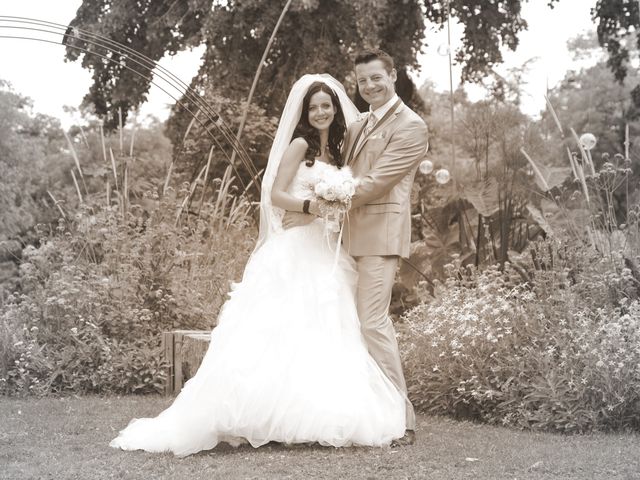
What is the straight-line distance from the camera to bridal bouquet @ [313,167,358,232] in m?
4.25

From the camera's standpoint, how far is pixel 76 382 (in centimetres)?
609

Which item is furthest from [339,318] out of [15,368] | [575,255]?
[15,368]

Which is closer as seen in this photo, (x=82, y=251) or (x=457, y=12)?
(x=82, y=251)

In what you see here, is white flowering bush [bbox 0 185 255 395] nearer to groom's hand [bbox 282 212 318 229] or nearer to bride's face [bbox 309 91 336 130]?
groom's hand [bbox 282 212 318 229]

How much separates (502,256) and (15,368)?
183 inches

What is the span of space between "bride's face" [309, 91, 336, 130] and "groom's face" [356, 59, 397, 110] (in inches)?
9.0

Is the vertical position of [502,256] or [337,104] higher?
[337,104]

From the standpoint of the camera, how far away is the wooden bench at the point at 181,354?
19.8 ft

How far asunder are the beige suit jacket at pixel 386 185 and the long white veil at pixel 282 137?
0.44 m

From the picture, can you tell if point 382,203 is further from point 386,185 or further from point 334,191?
point 334,191

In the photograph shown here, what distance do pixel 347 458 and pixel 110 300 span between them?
10.8ft

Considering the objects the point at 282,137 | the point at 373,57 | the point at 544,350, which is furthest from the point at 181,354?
the point at 373,57

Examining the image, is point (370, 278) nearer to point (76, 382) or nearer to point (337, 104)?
point (337, 104)

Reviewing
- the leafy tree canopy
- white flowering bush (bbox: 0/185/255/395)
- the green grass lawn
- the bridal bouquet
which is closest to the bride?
the green grass lawn
